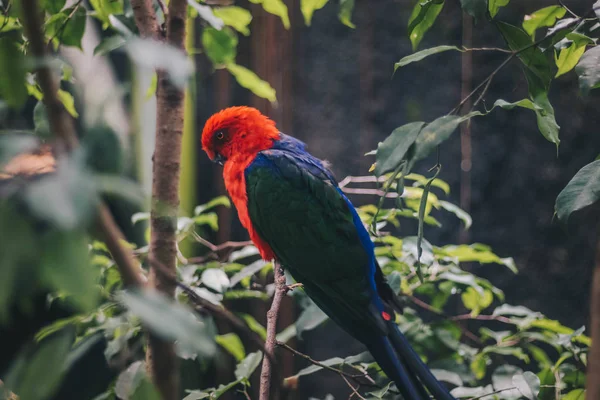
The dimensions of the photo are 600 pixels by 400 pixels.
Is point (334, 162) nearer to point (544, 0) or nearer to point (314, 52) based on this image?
point (314, 52)

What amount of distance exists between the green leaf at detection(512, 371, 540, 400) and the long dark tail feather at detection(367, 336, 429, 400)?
14cm

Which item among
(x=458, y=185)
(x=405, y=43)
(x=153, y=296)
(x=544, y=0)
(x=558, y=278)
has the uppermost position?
(x=544, y=0)

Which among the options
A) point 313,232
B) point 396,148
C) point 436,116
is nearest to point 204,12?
point 396,148

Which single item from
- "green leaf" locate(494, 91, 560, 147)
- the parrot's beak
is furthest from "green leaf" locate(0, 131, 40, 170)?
the parrot's beak

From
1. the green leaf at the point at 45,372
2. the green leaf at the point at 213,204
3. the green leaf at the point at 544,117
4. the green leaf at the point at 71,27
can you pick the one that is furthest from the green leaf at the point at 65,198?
the green leaf at the point at 213,204

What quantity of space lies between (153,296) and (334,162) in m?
1.48

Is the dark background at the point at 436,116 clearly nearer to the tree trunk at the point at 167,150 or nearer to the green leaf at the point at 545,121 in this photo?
the green leaf at the point at 545,121

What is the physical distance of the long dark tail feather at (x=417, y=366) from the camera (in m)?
0.82

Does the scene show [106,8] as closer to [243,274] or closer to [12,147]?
[243,274]

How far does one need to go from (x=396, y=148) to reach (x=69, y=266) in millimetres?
413

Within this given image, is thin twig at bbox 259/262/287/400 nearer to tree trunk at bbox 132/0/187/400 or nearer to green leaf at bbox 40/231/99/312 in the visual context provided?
tree trunk at bbox 132/0/187/400

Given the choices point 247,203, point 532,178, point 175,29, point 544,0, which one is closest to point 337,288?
point 247,203

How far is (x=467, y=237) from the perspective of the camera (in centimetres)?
165

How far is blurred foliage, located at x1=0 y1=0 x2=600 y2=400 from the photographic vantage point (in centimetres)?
28
